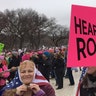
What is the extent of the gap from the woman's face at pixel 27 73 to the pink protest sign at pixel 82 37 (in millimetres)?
552

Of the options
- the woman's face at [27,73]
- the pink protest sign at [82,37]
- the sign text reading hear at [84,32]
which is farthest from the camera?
the woman's face at [27,73]

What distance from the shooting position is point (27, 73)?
3936 millimetres

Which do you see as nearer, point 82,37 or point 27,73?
point 82,37

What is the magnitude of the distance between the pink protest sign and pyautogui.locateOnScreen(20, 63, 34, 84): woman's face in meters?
0.55

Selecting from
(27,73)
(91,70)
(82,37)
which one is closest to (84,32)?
(82,37)

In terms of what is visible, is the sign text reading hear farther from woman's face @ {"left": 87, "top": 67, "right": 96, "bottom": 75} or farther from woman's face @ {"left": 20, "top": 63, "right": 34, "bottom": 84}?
woman's face @ {"left": 20, "top": 63, "right": 34, "bottom": 84}

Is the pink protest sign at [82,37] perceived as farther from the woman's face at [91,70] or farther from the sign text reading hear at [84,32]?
the woman's face at [91,70]

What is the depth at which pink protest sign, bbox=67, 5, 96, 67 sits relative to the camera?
3.60m

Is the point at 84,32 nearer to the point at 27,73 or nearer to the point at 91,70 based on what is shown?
the point at 91,70

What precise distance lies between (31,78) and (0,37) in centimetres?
5838

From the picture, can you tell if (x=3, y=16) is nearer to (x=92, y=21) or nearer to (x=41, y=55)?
(x=41, y=55)

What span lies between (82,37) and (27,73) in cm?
64

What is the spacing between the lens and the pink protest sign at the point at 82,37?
3.60 metres

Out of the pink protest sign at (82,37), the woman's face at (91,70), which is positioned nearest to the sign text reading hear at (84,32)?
the pink protest sign at (82,37)
